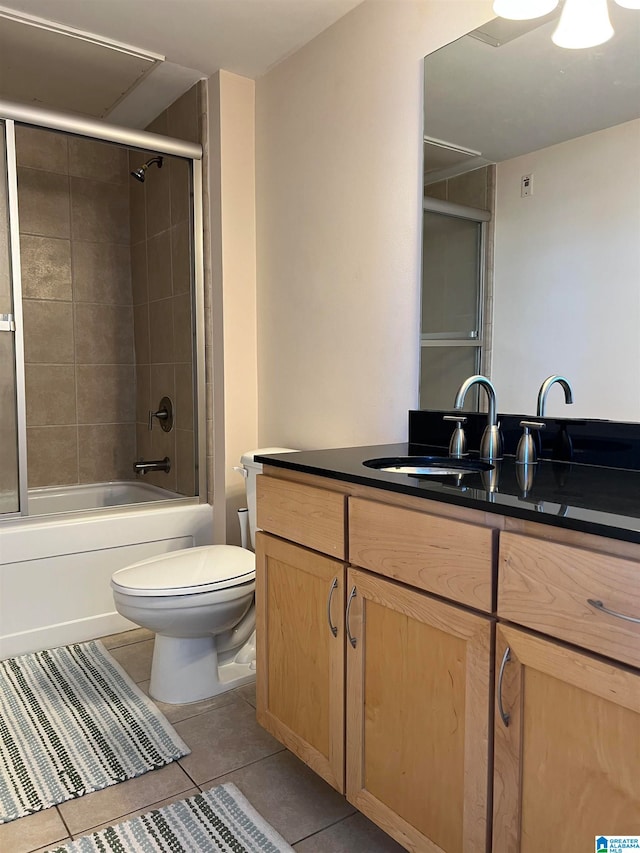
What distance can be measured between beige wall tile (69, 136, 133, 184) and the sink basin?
257 centimetres

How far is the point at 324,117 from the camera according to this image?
237 cm

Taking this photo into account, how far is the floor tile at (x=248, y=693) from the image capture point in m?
2.12

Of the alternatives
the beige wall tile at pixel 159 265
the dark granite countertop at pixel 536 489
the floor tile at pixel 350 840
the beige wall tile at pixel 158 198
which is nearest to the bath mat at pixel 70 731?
the floor tile at pixel 350 840

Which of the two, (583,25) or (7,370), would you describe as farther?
(7,370)

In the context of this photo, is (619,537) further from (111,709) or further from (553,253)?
(111,709)

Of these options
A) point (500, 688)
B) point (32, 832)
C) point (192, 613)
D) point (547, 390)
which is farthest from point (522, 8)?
point (32, 832)

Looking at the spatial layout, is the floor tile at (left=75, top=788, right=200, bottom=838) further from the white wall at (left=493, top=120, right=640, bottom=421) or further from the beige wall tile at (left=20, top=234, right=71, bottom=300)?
the beige wall tile at (left=20, top=234, right=71, bottom=300)

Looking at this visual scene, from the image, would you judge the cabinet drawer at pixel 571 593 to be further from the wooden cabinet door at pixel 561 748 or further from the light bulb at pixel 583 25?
the light bulb at pixel 583 25

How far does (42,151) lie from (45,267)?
579 millimetres

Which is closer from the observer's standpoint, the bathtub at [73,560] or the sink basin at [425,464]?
the sink basin at [425,464]

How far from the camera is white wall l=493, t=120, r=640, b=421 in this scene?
60.3 inches

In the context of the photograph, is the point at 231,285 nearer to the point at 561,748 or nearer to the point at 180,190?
the point at 180,190

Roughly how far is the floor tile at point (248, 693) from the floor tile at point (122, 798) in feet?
1.28

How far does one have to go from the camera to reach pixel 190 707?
208 cm
